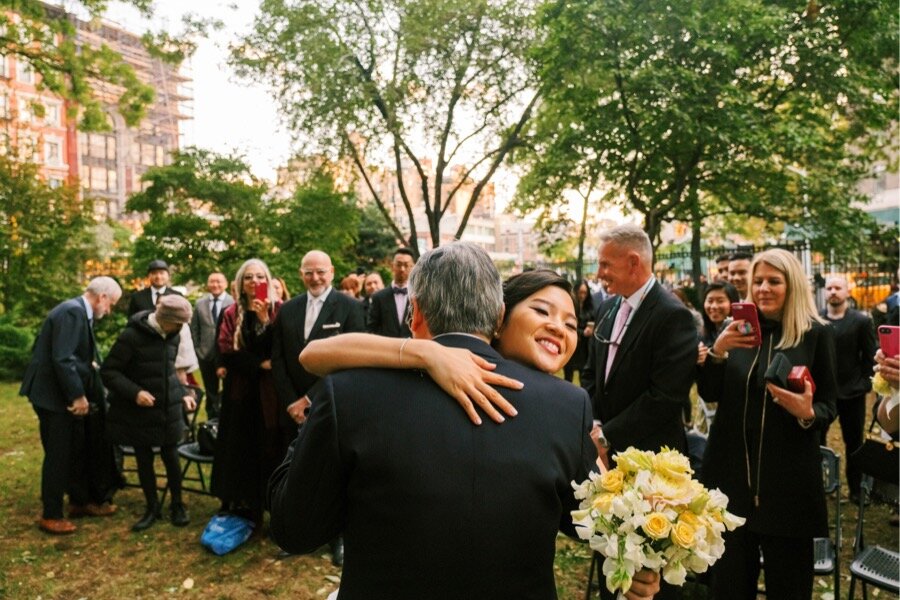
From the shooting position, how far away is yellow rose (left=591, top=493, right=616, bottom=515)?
1.70 metres

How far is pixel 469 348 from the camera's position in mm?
1802

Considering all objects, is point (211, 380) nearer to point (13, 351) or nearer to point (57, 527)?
point (57, 527)

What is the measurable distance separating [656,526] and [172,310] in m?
4.96

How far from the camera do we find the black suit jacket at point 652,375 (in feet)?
11.6

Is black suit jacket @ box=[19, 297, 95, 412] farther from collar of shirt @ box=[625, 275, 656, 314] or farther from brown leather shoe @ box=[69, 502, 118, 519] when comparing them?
collar of shirt @ box=[625, 275, 656, 314]

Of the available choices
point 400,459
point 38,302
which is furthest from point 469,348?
point 38,302

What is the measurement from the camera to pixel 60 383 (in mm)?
5715

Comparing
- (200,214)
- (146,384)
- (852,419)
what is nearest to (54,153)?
(200,214)

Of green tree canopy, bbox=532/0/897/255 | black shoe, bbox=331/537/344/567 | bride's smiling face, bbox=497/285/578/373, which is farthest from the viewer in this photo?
green tree canopy, bbox=532/0/897/255

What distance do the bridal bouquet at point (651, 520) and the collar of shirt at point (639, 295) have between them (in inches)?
78.6

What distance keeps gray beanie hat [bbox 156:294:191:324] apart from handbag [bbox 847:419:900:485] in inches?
197

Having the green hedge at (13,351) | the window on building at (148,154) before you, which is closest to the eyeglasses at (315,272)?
the green hedge at (13,351)

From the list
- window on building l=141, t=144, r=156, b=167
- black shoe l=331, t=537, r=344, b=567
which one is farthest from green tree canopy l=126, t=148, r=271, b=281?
window on building l=141, t=144, r=156, b=167

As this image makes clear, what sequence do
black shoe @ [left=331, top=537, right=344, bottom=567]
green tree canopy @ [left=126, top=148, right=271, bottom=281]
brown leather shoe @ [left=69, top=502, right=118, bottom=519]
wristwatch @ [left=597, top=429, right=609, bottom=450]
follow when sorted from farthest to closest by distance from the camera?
green tree canopy @ [left=126, top=148, right=271, bottom=281] < brown leather shoe @ [left=69, top=502, right=118, bottom=519] < black shoe @ [left=331, top=537, right=344, bottom=567] < wristwatch @ [left=597, top=429, right=609, bottom=450]
